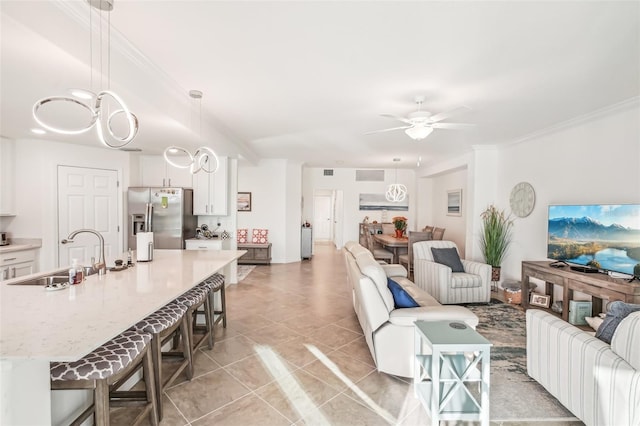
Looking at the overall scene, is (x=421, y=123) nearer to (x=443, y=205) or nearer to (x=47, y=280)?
(x=47, y=280)

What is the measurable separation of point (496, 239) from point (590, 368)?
144 inches

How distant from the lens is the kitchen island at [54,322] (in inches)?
46.8

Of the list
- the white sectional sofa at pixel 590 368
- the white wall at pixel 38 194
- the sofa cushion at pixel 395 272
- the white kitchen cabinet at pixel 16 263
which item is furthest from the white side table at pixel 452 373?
the white wall at pixel 38 194

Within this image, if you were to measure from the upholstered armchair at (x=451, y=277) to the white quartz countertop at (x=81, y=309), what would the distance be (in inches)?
125

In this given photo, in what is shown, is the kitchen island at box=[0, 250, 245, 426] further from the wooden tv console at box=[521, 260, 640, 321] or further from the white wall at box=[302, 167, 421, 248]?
the white wall at box=[302, 167, 421, 248]

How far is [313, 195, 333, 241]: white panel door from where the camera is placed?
12.8 metres

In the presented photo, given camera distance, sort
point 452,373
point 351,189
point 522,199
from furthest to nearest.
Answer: point 351,189 → point 522,199 → point 452,373

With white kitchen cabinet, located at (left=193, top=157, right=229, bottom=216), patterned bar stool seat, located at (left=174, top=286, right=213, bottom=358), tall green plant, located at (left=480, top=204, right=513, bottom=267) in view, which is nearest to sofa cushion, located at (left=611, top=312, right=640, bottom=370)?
patterned bar stool seat, located at (left=174, top=286, right=213, bottom=358)

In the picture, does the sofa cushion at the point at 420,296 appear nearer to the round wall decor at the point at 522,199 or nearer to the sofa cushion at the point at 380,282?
the sofa cushion at the point at 380,282

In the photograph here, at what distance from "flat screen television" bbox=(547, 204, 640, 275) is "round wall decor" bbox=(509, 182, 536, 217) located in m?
0.68

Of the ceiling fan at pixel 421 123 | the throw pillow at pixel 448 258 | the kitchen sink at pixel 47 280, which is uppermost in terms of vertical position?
the ceiling fan at pixel 421 123

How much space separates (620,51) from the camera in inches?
92.0

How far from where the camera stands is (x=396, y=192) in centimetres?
878

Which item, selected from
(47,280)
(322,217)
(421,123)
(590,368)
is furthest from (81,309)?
(322,217)
